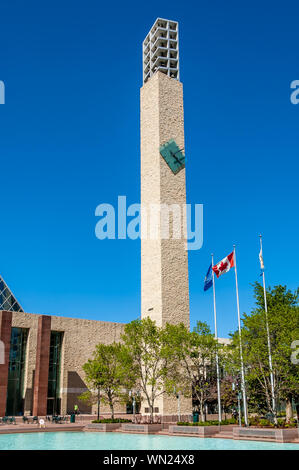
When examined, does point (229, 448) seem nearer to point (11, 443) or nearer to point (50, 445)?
point (50, 445)

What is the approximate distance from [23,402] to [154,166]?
27405 millimetres

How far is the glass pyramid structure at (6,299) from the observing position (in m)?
65.0

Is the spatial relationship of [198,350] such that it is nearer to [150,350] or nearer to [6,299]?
[150,350]

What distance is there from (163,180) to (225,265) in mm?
14360

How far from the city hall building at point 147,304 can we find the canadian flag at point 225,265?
8490 mm

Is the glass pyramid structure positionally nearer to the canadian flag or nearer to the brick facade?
the brick facade

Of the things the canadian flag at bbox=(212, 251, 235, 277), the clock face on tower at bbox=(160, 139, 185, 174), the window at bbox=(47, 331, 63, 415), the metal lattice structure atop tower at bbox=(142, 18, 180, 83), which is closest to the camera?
the canadian flag at bbox=(212, 251, 235, 277)

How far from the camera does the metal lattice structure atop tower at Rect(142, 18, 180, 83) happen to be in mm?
56438

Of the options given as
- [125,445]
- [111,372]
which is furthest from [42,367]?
[125,445]

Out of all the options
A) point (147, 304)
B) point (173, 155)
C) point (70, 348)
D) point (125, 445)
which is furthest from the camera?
point (70, 348)

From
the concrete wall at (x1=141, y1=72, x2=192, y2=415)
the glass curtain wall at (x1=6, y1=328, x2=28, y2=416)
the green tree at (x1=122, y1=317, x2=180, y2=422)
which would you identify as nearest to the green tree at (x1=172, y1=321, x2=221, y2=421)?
the green tree at (x1=122, y1=317, x2=180, y2=422)

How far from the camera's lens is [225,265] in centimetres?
4016

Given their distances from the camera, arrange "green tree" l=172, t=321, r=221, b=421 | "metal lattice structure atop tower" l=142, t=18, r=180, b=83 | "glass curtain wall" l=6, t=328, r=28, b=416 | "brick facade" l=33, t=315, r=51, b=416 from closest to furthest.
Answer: "green tree" l=172, t=321, r=221, b=421, "brick facade" l=33, t=315, r=51, b=416, "glass curtain wall" l=6, t=328, r=28, b=416, "metal lattice structure atop tower" l=142, t=18, r=180, b=83

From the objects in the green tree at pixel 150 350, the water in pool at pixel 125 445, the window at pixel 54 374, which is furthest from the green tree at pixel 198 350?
the window at pixel 54 374
